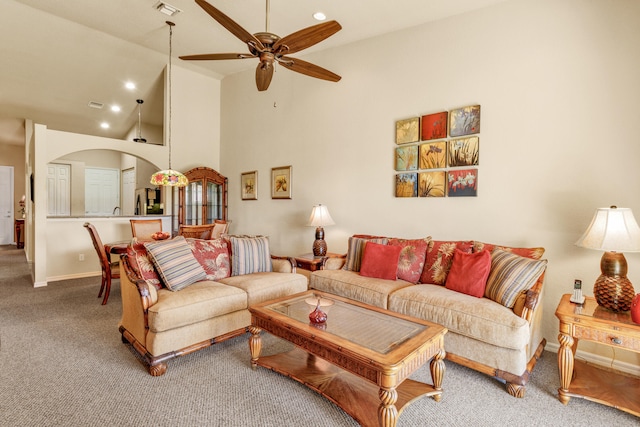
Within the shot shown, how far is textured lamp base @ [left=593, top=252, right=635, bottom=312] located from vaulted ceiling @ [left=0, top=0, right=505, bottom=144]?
2.70m

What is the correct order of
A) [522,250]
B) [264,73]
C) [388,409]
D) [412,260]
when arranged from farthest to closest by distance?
[412,260]
[264,73]
[522,250]
[388,409]

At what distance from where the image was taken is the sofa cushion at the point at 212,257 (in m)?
3.19

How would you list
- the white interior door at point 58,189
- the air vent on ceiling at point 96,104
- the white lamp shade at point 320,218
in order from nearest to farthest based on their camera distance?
the white lamp shade at point 320,218 → the air vent on ceiling at point 96,104 → the white interior door at point 58,189

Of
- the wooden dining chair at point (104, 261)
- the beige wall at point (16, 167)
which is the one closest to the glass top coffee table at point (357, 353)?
the wooden dining chair at point (104, 261)

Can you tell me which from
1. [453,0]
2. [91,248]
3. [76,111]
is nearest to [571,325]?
[453,0]

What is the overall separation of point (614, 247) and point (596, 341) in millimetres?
627

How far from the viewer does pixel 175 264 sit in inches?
112

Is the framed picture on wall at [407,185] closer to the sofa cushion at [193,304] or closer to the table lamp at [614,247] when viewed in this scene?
the table lamp at [614,247]

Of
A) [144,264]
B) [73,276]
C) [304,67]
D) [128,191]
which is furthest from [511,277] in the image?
[128,191]

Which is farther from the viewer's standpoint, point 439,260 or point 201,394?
point 439,260

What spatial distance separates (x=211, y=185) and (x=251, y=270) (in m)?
3.42

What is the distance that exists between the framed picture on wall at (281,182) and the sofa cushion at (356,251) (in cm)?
186

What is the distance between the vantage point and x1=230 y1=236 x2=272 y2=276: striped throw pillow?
3373mm

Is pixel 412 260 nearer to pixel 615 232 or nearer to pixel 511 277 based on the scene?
pixel 511 277
